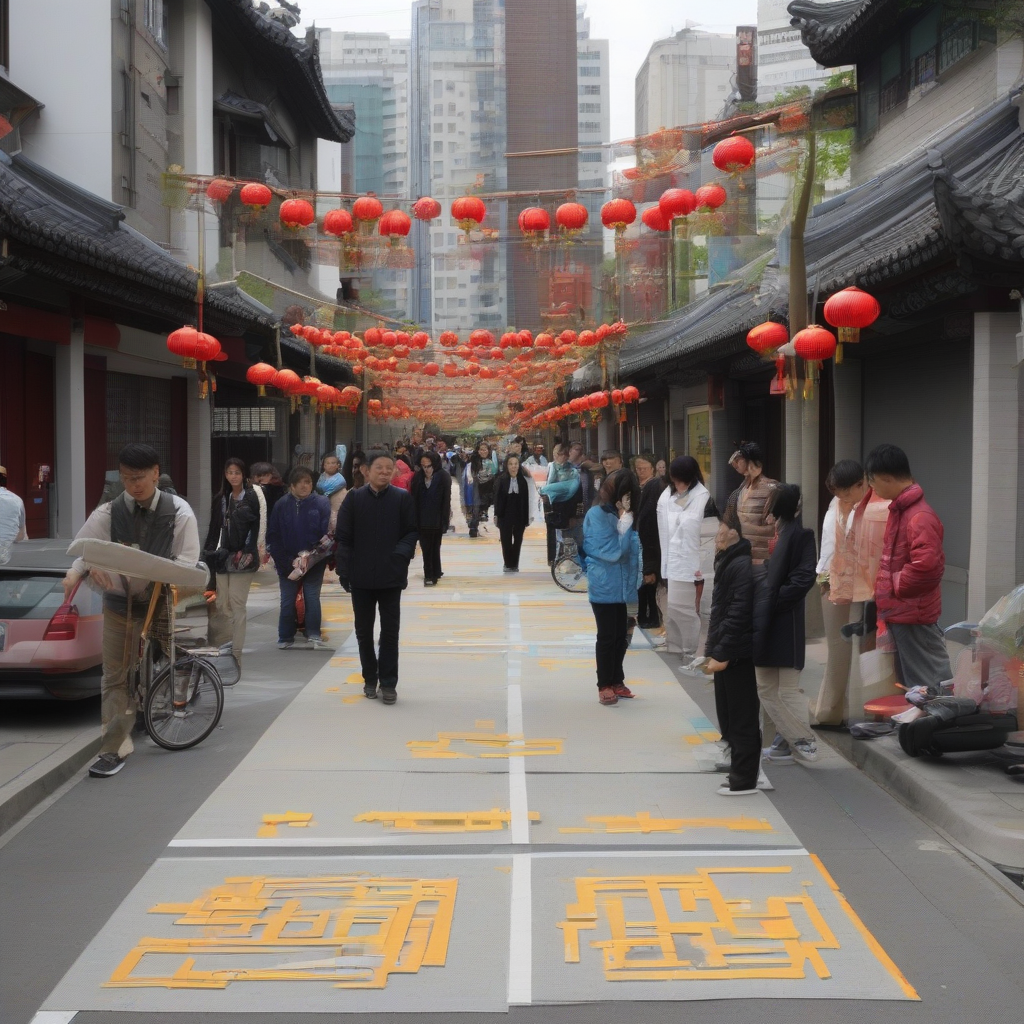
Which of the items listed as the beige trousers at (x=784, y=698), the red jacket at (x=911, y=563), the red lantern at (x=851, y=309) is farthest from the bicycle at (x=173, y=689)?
the red lantern at (x=851, y=309)

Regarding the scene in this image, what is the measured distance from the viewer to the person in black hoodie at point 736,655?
23.0 ft

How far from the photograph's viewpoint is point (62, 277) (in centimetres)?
1272

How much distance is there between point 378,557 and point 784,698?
3.61 metres

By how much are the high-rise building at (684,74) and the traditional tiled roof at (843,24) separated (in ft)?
122

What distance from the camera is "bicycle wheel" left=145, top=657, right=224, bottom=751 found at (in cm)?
806

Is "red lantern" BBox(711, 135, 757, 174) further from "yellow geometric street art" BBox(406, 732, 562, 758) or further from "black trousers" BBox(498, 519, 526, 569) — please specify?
"black trousers" BBox(498, 519, 526, 569)

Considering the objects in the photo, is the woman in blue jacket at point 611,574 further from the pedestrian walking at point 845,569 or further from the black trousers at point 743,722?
the black trousers at point 743,722

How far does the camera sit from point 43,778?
7.11 metres

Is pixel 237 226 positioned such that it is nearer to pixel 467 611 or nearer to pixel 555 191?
pixel 555 191

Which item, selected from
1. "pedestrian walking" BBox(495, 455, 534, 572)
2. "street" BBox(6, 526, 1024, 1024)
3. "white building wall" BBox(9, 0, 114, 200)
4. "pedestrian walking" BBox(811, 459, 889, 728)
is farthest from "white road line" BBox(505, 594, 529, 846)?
"white building wall" BBox(9, 0, 114, 200)

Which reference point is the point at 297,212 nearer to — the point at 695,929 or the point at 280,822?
the point at 280,822

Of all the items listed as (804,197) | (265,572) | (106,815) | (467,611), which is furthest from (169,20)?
(106,815)

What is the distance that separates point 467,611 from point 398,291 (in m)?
31.4

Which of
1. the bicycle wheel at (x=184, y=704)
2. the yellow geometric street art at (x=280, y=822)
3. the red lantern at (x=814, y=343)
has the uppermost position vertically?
the red lantern at (x=814, y=343)
